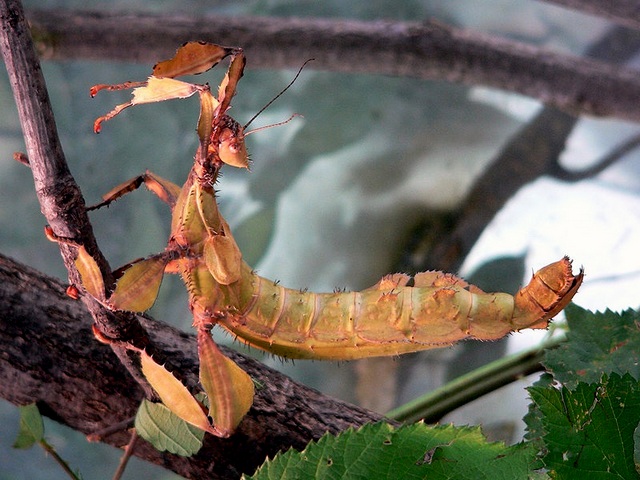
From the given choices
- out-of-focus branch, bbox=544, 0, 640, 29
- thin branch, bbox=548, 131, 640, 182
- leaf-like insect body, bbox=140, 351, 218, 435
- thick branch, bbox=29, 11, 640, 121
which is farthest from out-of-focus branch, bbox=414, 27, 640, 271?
leaf-like insect body, bbox=140, 351, 218, 435

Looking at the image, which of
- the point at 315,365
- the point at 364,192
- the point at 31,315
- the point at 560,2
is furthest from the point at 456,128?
the point at 31,315

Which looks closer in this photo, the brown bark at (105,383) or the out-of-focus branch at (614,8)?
the brown bark at (105,383)

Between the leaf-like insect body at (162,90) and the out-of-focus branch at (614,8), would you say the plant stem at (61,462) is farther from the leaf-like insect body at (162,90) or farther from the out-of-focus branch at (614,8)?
the out-of-focus branch at (614,8)

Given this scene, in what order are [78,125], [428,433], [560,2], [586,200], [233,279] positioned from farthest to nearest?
[586,200] → [78,125] → [560,2] → [233,279] → [428,433]

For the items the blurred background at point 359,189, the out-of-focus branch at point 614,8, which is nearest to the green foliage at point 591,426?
the out-of-focus branch at point 614,8

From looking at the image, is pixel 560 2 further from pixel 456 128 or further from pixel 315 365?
pixel 315 365

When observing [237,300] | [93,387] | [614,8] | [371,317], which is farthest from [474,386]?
[614,8]

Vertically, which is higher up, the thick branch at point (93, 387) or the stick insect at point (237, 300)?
the stick insect at point (237, 300)
